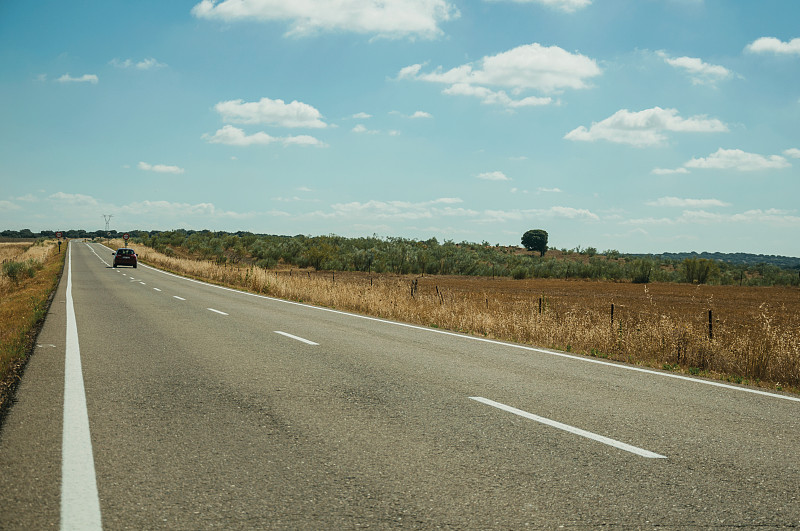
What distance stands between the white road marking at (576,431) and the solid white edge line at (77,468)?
3.74 metres

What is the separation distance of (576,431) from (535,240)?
417 feet

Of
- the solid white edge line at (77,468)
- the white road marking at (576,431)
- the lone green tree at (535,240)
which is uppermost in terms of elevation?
the lone green tree at (535,240)

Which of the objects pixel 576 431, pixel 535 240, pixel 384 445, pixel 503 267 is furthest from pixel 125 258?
pixel 535 240

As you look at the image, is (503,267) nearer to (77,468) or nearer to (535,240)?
(77,468)

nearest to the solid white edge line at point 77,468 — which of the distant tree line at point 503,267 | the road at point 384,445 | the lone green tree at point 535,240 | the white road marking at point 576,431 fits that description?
the road at point 384,445

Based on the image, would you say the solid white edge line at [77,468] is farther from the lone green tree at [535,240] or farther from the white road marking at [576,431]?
the lone green tree at [535,240]

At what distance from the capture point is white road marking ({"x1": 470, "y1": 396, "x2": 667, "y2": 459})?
→ 15.8 feet

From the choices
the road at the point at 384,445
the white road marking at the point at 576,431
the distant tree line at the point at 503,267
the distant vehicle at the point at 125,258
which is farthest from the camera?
the distant tree line at the point at 503,267

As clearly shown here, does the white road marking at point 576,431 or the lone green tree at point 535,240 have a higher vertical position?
the lone green tree at point 535,240

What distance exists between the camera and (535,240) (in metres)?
129

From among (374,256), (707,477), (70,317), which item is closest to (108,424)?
(707,477)

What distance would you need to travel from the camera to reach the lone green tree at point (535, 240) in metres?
129

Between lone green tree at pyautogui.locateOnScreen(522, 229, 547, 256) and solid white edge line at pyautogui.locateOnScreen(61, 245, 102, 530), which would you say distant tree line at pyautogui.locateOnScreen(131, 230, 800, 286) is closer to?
solid white edge line at pyautogui.locateOnScreen(61, 245, 102, 530)

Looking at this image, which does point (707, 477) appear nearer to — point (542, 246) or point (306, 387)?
point (306, 387)
